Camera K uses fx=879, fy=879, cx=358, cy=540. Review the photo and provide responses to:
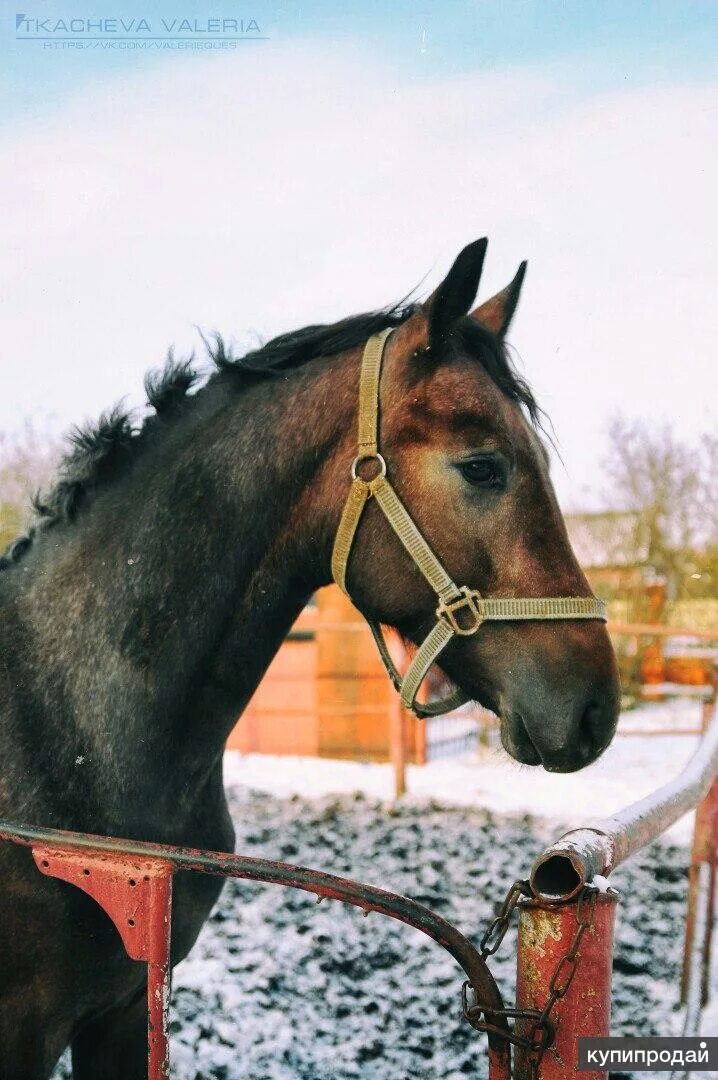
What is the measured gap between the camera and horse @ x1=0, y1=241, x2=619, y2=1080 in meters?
1.82

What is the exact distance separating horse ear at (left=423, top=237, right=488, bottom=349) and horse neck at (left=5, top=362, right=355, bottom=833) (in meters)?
0.26

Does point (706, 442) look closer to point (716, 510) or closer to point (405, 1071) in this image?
point (716, 510)

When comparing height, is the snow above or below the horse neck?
above

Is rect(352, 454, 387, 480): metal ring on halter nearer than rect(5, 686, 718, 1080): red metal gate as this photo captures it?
No

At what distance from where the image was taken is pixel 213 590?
2.03 metres

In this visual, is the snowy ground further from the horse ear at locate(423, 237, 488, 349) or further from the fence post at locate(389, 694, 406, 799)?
the horse ear at locate(423, 237, 488, 349)

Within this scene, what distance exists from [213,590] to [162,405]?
54 centimetres

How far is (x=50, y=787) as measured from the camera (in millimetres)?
1892

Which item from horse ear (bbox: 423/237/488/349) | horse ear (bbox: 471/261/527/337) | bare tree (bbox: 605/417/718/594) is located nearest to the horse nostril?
horse ear (bbox: 423/237/488/349)

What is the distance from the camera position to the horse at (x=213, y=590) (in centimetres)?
182

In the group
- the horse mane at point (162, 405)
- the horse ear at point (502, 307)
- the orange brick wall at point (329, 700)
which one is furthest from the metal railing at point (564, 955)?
the orange brick wall at point (329, 700)

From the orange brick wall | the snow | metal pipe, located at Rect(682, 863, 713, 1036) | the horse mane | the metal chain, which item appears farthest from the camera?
the orange brick wall

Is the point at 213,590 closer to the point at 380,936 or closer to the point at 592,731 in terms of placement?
the point at 592,731

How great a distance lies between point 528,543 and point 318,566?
1.66 ft
